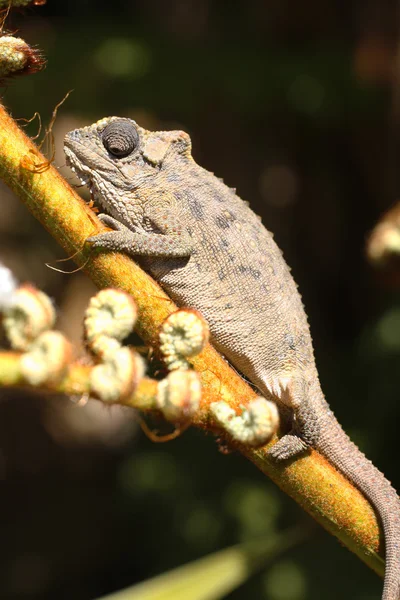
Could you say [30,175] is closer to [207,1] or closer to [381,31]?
[381,31]

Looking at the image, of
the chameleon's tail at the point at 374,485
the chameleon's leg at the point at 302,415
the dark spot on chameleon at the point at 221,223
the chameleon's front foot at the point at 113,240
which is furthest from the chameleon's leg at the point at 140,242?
the chameleon's tail at the point at 374,485

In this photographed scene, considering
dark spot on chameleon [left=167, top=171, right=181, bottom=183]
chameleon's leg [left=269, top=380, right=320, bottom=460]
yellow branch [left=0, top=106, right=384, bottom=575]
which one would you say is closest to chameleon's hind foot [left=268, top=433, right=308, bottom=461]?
yellow branch [left=0, top=106, right=384, bottom=575]

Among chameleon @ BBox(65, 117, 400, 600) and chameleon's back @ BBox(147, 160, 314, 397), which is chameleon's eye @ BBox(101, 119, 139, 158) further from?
chameleon's back @ BBox(147, 160, 314, 397)

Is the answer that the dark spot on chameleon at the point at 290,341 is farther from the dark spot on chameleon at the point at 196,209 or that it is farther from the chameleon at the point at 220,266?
the dark spot on chameleon at the point at 196,209

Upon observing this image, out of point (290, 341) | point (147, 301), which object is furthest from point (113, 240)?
point (290, 341)

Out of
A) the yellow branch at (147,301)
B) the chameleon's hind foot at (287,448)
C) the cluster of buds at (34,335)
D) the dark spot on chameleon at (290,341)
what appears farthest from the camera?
the dark spot on chameleon at (290,341)

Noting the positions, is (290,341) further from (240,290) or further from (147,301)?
(147,301)

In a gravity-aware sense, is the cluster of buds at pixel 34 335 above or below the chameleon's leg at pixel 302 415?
above

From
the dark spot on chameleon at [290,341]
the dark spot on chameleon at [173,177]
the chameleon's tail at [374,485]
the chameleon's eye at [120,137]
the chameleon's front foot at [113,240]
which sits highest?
the chameleon's front foot at [113,240]

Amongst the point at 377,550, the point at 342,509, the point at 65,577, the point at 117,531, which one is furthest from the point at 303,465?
the point at 65,577
